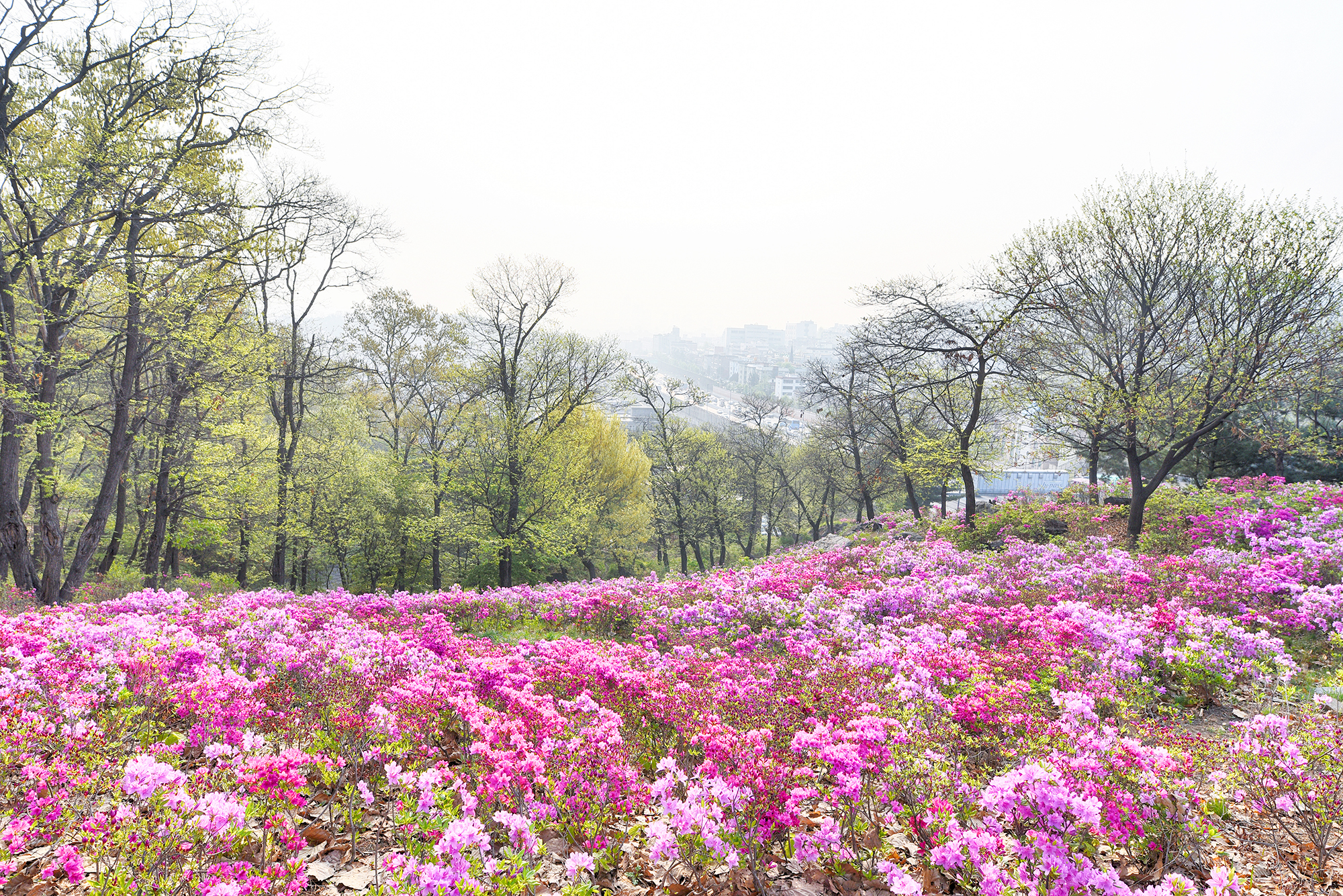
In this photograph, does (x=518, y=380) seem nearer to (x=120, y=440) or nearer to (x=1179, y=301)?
(x=120, y=440)

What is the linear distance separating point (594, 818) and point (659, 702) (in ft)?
4.45

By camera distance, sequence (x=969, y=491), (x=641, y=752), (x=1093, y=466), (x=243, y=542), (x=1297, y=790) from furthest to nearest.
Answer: (x=243, y=542) < (x=1093, y=466) < (x=969, y=491) < (x=641, y=752) < (x=1297, y=790)

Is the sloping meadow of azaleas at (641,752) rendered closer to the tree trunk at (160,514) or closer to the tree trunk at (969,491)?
the tree trunk at (969,491)

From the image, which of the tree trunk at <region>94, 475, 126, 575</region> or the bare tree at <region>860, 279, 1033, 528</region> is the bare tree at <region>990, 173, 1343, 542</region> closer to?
the bare tree at <region>860, 279, 1033, 528</region>

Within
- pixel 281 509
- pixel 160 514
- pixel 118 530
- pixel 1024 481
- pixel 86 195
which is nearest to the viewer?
pixel 86 195

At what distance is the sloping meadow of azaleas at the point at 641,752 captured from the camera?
2672mm

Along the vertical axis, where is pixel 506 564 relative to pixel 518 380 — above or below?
below

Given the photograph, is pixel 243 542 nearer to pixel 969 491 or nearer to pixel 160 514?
pixel 160 514

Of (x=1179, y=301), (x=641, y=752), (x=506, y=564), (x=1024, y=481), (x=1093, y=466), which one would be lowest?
(x=506, y=564)

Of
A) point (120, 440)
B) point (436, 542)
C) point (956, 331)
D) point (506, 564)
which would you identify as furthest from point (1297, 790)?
point (436, 542)

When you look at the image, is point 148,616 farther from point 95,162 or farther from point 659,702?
point 95,162

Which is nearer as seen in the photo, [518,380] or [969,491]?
[969,491]

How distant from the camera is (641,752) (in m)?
4.22

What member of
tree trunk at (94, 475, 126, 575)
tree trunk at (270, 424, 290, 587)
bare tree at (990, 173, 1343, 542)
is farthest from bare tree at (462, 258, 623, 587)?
bare tree at (990, 173, 1343, 542)
